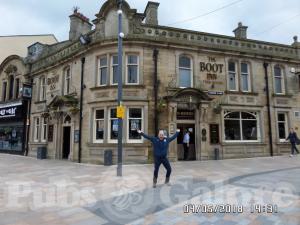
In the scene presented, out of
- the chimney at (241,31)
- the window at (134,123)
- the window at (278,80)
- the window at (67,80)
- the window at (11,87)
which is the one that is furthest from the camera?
the window at (11,87)

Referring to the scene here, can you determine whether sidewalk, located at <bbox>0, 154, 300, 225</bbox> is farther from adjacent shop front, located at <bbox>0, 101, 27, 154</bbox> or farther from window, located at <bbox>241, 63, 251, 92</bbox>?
adjacent shop front, located at <bbox>0, 101, 27, 154</bbox>

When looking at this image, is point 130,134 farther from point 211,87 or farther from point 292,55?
point 292,55

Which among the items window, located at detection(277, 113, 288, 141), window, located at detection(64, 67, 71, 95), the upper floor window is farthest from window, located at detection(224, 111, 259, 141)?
window, located at detection(64, 67, 71, 95)

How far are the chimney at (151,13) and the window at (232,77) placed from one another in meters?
5.64

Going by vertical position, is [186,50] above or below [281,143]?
above

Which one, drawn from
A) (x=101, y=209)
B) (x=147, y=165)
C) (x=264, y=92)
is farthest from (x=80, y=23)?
(x=101, y=209)

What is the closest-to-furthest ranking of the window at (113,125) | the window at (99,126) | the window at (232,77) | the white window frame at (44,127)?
the window at (113,125) → the window at (99,126) → the window at (232,77) → the white window frame at (44,127)

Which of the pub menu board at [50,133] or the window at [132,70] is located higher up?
the window at [132,70]

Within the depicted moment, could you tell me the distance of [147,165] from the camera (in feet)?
46.0

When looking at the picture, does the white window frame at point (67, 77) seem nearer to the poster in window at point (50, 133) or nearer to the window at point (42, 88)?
the poster in window at point (50, 133)

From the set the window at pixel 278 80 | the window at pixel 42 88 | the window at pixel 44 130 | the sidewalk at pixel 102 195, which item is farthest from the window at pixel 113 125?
the window at pixel 278 80

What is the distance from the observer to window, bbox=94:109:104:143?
1548cm

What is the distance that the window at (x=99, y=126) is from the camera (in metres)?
15.5

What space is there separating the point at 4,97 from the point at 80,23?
11.1m
